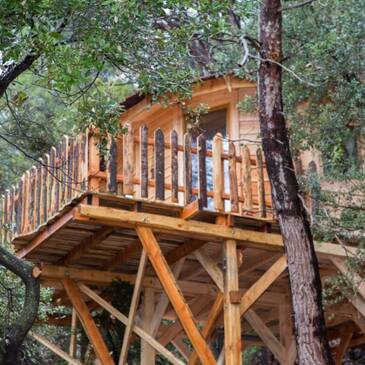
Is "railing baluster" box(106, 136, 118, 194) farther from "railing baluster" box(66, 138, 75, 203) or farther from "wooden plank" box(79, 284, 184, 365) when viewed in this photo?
"wooden plank" box(79, 284, 184, 365)

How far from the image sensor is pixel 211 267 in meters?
9.80

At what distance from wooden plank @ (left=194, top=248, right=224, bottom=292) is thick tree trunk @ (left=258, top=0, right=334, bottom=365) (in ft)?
7.08

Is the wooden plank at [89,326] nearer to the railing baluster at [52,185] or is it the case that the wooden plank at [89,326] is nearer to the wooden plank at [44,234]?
the wooden plank at [44,234]

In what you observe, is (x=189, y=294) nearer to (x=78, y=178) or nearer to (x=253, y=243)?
(x=253, y=243)

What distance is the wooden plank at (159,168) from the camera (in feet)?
30.2

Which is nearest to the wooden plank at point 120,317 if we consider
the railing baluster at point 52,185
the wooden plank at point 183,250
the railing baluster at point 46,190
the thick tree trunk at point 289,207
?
the wooden plank at point 183,250

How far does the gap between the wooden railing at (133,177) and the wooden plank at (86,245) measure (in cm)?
75

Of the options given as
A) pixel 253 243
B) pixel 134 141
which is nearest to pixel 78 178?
pixel 134 141

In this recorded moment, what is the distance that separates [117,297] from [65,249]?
106 cm

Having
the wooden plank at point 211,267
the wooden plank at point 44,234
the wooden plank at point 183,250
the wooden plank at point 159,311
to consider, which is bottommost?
the wooden plank at point 159,311

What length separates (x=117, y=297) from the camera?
1107cm

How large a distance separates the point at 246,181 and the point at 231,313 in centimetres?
177

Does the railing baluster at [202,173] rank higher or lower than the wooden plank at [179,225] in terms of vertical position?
higher

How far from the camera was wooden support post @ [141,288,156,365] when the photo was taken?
1114 cm
